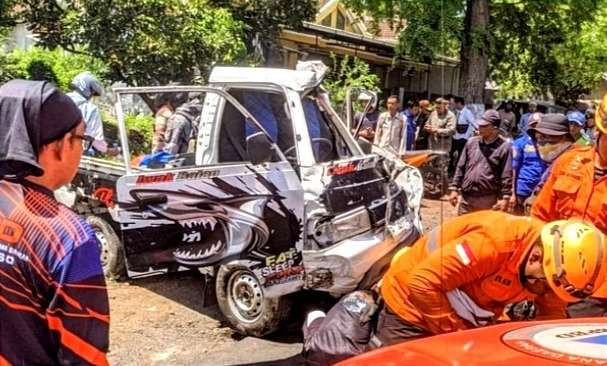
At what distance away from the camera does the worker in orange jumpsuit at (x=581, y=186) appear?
180 inches

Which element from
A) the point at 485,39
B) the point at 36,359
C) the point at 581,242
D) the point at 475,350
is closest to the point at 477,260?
the point at 581,242

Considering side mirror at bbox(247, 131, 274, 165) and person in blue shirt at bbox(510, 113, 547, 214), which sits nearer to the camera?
side mirror at bbox(247, 131, 274, 165)

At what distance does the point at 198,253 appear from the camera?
5805 millimetres

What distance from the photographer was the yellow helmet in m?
3.06

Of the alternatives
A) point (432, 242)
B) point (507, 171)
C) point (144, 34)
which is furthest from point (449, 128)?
point (432, 242)

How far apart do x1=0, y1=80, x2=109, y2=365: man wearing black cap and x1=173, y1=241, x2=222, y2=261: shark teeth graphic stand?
12.6 feet

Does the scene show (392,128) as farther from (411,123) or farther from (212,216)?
(212,216)

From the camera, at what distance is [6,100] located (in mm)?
1845

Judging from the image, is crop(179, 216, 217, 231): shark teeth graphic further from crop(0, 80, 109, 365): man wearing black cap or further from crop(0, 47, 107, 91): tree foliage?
crop(0, 47, 107, 91): tree foliage

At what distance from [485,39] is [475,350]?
54.8ft

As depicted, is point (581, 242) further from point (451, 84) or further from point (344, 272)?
point (451, 84)

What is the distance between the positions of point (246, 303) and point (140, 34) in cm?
704

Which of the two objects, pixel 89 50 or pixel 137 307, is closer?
pixel 137 307

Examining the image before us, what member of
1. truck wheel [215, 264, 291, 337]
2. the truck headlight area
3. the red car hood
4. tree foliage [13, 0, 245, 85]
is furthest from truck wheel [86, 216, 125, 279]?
tree foliage [13, 0, 245, 85]
